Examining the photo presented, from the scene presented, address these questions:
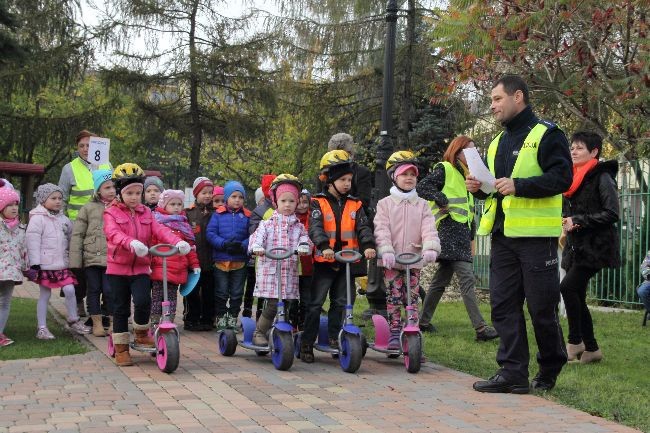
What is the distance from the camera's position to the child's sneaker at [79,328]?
10598 mm

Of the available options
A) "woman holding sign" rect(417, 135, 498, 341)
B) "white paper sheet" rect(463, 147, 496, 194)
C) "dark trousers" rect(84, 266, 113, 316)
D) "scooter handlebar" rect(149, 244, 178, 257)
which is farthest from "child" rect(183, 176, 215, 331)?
"white paper sheet" rect(463, 147, 496, 194)

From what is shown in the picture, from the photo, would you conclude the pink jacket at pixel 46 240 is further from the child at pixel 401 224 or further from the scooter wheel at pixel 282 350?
the child at pixel 401 224

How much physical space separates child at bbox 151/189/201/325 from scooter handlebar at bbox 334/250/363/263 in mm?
2075

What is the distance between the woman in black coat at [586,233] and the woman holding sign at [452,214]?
1.67 m

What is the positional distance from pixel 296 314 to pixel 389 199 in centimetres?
168

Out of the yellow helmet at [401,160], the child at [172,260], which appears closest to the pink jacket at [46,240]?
the child at [172,260]

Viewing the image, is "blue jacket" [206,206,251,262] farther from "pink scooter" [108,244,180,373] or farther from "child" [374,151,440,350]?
"pink scooter" [108,244,180,373]

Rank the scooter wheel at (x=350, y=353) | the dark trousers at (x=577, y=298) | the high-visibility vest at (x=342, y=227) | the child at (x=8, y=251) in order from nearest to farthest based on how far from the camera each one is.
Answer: the scooter wheel at (x=350, y=353), the dark trousers at (x=577, y=298), the high-visibility vest at (x=342, y=227), the child at (x=8, y=251)

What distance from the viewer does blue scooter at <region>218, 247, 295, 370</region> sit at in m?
8.20

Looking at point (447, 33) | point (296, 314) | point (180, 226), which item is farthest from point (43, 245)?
point (447, 33)

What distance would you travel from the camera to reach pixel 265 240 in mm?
8883

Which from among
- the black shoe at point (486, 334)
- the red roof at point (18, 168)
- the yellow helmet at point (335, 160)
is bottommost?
the black shoe at point (486, 334)

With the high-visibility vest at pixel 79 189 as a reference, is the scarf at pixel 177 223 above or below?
below

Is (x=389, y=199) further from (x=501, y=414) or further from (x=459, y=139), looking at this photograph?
(x=501, y=414)
